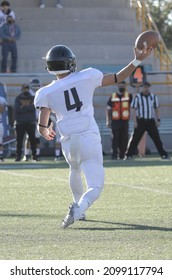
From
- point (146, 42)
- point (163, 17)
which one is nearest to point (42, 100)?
point (146, 42)

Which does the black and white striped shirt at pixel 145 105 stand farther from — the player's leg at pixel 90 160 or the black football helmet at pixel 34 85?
the player's leg at pixel 90 160

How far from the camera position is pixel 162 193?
39.8 feet

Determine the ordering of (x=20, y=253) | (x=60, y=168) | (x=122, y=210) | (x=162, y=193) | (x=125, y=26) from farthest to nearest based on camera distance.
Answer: (x=125, y=26), (x=60, y=168), (x=162, y=193), (x=122, y=210), (x=20, y=253)

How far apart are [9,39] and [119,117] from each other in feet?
17.3

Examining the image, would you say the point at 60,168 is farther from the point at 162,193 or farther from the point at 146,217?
the point at 146,217

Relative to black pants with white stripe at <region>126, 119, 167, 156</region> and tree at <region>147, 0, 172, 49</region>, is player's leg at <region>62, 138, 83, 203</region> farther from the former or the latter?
tree at <region>147, 0, 172, 49</region>

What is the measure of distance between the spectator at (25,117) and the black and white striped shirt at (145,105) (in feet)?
6.86

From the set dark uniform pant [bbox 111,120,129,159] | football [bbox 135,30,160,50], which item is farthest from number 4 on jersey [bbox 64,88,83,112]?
dark uniform pant [bbox 111,120,129,159]

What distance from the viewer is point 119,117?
2095cm

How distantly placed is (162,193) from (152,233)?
12.0 ft

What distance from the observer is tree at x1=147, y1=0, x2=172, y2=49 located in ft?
146

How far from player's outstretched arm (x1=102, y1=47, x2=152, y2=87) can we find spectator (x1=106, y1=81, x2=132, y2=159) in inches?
462

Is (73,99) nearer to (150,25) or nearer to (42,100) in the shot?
(42,100)
